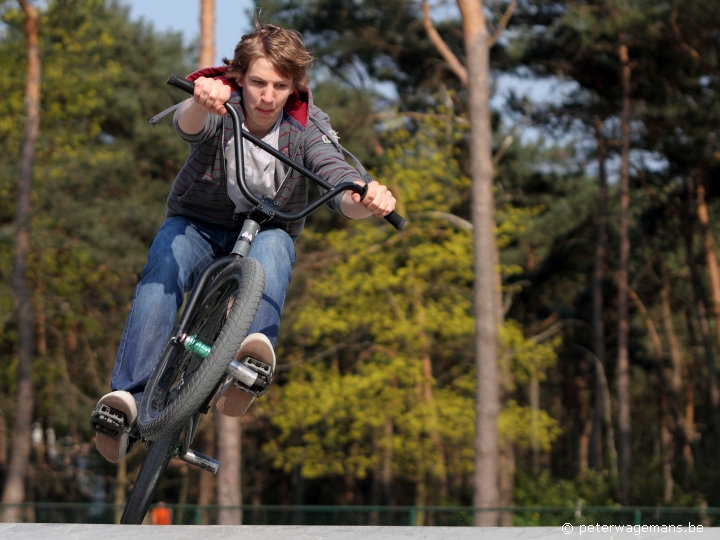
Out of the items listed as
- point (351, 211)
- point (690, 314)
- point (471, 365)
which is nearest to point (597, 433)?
point (690, 314)

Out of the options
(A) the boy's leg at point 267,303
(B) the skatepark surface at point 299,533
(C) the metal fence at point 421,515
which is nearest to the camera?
(B) the skatepark surface at point 299,533

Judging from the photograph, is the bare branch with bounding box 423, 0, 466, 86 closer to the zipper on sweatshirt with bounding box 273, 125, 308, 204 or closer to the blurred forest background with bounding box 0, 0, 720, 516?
the blurred forest background with bounding box 0, 0, 720, 516

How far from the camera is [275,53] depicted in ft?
11.9

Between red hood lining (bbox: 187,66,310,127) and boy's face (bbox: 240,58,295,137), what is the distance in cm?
8

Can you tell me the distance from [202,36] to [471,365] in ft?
49.2

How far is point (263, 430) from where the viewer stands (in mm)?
34219

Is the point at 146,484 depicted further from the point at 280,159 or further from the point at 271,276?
the point at 280,159

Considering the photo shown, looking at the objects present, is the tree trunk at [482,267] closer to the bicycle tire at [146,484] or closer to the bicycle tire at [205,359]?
the bicycle tire at [146,484]

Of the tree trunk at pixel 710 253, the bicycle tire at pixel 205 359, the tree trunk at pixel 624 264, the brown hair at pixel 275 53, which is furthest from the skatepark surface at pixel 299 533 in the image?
the tree trunk at pixel 710 253

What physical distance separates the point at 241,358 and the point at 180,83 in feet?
3.60

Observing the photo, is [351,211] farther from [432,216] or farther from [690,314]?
[690,314]

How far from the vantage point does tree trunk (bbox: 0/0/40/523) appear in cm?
1855

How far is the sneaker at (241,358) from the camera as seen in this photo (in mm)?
3545

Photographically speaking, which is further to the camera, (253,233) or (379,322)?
(379,322)
